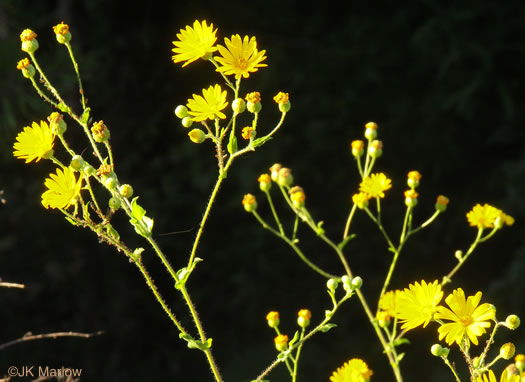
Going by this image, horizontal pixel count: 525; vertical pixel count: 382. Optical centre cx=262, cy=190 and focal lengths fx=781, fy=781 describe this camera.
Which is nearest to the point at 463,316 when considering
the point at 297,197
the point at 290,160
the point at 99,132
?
the point at 297,197

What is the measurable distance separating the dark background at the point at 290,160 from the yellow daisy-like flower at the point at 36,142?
7.74ft

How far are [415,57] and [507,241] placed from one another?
94 centimetres

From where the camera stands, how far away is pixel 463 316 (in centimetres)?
88

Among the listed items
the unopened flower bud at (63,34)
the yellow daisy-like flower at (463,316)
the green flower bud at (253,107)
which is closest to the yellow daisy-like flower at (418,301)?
the yellow daisy-like flower at (463,316)

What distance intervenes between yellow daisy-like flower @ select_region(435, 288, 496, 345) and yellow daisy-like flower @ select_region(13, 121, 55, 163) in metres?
0.51

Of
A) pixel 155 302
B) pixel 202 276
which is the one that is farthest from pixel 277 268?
pixel 155 302

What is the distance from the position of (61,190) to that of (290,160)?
9.12 ft

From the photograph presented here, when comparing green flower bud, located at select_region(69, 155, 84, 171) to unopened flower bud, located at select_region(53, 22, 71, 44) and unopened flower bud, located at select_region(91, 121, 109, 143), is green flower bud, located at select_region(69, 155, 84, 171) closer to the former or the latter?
unopened flower bud, located at select_region(91, 121, 109, 143)

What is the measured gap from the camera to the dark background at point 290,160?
335 centimetres

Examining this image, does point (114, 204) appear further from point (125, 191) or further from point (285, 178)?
point (285, 178)

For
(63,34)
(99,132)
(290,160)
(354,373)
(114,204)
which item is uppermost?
(290,160)

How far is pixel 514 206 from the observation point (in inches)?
123

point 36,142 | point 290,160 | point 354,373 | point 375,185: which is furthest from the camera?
point 290,160

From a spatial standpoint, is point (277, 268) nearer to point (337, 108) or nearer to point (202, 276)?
point (202, 276)
